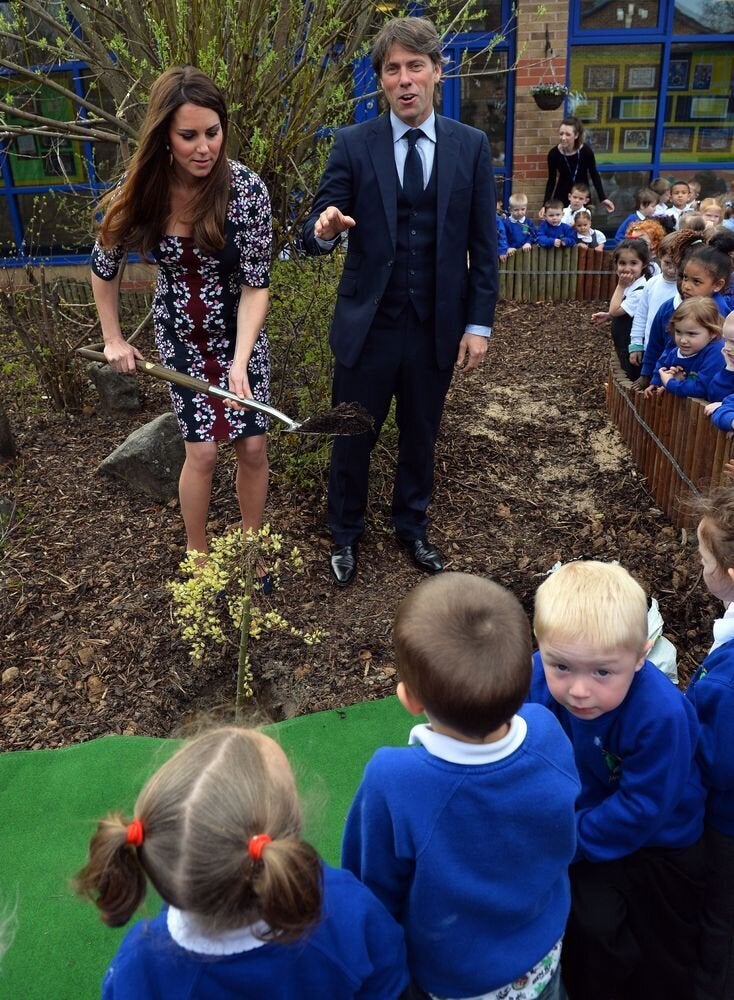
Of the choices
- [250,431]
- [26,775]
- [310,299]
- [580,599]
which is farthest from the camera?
[310,299]

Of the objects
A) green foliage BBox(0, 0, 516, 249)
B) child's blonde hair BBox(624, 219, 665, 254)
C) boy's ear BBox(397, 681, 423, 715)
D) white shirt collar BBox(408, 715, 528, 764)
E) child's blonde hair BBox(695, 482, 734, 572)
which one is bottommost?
white shirt collar BBox(408, 715, 528, 764)

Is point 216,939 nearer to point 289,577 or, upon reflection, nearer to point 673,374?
point 289,577

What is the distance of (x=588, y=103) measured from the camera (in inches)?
356

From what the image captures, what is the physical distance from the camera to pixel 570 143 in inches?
321

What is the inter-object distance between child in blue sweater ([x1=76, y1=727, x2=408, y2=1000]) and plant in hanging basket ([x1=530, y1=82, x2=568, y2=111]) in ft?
28.2

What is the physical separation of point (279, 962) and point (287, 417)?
2168 mm

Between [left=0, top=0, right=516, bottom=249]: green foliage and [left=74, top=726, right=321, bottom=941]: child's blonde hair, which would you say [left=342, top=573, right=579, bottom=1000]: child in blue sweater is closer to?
[left=74, top=726, right=321, bottom=941]: child's blonde hair

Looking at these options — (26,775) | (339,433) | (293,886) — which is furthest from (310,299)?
(293,886)

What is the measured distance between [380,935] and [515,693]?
442mm

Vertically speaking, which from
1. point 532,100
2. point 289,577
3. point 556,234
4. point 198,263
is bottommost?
point 289,577

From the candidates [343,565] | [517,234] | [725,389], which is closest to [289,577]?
[343,565]

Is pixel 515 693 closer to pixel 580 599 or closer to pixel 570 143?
pixel 580 599

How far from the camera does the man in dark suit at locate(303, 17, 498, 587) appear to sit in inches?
115

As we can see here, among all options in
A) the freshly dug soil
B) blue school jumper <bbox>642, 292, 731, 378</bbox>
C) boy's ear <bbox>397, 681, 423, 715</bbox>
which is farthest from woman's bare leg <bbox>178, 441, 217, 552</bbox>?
blue school jumper <bbox>642, 292, 731, 378</bbox>
